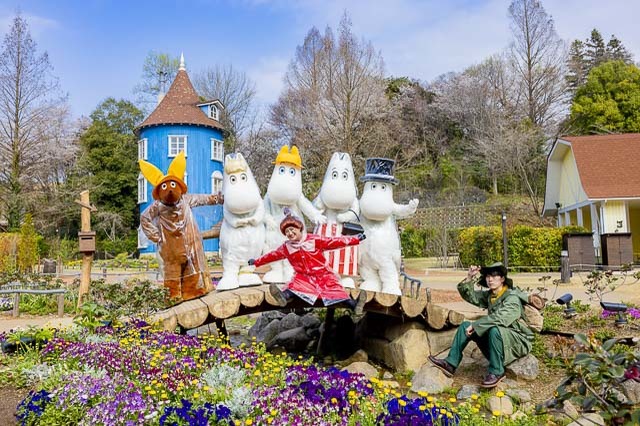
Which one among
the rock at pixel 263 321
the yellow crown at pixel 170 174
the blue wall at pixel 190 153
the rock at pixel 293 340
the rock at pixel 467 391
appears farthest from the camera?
the blue wall at pixel 190 153

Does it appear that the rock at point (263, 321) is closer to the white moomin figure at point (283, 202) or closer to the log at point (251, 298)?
the white moomin figure at point (283, 202)

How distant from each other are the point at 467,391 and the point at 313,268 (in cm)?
191

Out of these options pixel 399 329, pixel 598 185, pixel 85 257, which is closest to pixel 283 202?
pixel 399 329

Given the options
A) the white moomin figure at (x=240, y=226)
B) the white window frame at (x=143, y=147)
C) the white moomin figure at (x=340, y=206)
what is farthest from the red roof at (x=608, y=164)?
the white window frame at (x=143, y=147)

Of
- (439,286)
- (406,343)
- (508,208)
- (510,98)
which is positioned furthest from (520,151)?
(406,343)

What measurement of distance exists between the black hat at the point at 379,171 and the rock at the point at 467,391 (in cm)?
246

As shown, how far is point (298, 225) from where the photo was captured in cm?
554

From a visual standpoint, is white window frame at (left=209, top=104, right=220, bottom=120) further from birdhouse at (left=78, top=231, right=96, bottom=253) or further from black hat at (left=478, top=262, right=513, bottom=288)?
black hat at (left=478, top=262, right=513, bottom=288)

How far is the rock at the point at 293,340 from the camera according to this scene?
766 cm

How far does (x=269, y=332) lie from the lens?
27.3 feet

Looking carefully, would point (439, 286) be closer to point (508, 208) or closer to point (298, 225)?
point (298, 225)

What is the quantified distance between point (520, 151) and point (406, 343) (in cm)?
2426

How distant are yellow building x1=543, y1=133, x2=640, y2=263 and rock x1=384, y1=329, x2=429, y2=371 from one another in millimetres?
11982

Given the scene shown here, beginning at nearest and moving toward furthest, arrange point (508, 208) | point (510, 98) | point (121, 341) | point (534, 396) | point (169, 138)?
point (121, 341) → point (534, 396) → point (508, 208) → point (169, 138) → point (510, 98)
